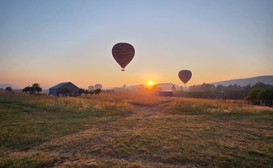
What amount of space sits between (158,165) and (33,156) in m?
5.83

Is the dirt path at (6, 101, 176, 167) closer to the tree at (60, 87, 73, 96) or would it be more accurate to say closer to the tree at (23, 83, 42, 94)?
the tree at (60, 87, 73, 96)

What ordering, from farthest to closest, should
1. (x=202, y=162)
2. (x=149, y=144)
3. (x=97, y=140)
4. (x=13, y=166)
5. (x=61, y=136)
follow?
1. (x=61, y=136)
2. (x=97, y=140)
3. (x=149, y=144)
4. (x=202, y=162)
5. (x=13, y=166)

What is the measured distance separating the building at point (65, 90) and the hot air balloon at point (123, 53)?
60.9 ft

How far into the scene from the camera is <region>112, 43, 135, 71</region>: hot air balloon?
50.8 metres

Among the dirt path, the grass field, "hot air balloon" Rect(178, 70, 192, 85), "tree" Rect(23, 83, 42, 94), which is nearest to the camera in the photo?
the grass field

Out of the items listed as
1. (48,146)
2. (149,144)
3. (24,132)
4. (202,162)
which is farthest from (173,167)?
(24,132)

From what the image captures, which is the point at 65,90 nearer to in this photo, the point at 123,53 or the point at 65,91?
the point at 65,91

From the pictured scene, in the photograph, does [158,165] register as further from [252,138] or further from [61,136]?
[252,138]

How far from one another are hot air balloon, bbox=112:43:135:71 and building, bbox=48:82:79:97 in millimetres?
18550

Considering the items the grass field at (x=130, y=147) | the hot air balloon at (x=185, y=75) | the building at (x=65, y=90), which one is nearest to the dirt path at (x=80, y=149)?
the grass field at (x=130, y=147)

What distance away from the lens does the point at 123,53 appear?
5122cm

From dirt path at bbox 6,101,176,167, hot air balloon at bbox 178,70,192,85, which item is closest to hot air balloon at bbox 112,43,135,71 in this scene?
dirt path at bbox 6,101,176,167

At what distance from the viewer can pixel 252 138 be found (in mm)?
15477

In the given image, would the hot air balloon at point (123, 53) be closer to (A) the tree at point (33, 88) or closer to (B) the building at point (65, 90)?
(B) the building at point (65, 90)
